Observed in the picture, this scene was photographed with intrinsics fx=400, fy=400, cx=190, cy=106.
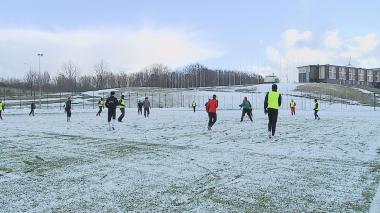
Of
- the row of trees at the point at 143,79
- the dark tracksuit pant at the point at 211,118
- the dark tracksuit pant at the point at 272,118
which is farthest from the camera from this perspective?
the row of trees at the point at 143,79

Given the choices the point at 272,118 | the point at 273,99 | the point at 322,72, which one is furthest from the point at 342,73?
the point at 272,118

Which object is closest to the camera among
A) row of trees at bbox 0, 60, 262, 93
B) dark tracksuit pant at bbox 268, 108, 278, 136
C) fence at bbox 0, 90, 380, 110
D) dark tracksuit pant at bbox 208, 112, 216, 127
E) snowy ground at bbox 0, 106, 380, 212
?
snowy ground at bbox 0, 106, 380, 212

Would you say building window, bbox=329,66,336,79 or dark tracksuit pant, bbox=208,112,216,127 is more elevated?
building window, bbox=329,66,336,79

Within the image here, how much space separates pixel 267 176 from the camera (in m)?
7.45

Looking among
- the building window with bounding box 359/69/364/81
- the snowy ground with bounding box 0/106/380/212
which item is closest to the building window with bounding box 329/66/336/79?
the building window with bounding box 359/69/364/81

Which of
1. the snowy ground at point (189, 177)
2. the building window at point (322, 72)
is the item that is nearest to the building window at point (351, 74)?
the building window at point (322, 72)

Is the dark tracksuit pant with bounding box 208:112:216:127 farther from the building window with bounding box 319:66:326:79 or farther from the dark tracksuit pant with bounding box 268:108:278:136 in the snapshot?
the building window with bounding box 319:66:326:79

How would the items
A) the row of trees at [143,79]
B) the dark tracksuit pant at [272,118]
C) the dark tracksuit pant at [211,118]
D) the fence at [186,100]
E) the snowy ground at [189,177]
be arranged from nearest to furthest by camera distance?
the snowy ground at [189,177] < the dark tracksuit pant at [272,118] < the dark tracksuit pant at [211,118] < the fence at [186,100] < the row of trees at [143,79]

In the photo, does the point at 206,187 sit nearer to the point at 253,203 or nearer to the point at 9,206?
the point at 253,203

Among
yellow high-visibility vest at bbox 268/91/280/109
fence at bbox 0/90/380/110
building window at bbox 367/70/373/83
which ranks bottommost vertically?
fence at bbox 0/90/380/110

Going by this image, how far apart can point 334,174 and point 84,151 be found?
21.4 ft

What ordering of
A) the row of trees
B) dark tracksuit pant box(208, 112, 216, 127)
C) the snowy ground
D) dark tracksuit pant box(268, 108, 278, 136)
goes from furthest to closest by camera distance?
the row of trees → dark tracksuit pant box(208, 112, 216, 127) → dark tracksuit pant box(268, 108, 278, 136) → the snowy ground

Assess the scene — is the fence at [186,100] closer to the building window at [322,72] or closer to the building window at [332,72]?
the building window at [322,72]

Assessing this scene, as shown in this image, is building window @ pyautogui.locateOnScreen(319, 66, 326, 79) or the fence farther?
building window @ pyautogui.locateOnScreen(319, 66, 326, 79)
